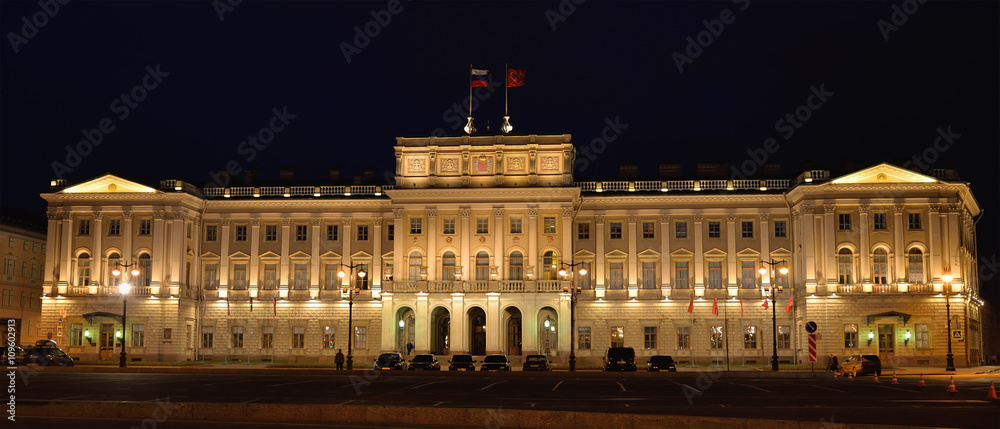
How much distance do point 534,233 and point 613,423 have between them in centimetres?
5463

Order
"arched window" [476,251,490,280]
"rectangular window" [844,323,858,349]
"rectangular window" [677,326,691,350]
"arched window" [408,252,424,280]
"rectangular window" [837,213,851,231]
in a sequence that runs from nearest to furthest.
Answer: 1. "rectangular window" [844,323,858,349]
2. "rectangular window" [837,213,851,231]
3. "arched window" [476,251,490,280]
4. "arched window" [408,252,424,280]
5. "rectangular window" [677,326,691,350]

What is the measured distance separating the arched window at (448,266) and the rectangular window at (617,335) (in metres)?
12.9

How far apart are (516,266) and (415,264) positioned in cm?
754

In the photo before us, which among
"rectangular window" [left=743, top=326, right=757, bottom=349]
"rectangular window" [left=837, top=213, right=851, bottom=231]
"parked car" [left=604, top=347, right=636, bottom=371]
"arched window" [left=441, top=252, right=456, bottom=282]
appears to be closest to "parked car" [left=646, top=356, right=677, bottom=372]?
"parked car" [left=604, top=347, right=636, bottom=371]

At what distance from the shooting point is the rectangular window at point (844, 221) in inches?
2913

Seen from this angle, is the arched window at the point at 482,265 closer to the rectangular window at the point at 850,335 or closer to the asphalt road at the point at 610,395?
the rectangular window at the point at 850,335

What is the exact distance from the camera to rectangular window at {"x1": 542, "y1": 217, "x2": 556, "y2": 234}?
77.8 m

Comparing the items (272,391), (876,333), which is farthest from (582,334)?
(272,391)

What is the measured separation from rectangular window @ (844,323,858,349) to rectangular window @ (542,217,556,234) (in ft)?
70.7

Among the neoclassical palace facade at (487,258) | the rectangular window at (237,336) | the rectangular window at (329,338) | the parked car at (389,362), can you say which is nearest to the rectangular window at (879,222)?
the neoclassical palace facade at (487,258)

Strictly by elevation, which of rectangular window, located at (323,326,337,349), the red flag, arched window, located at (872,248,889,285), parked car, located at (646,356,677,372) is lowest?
parked car, located at (646,356,677,372)

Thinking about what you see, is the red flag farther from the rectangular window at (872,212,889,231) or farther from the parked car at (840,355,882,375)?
the parked car at (840,355,882,375)

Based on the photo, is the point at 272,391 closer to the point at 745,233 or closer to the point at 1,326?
the point at 745,233

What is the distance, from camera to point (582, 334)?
261ft
